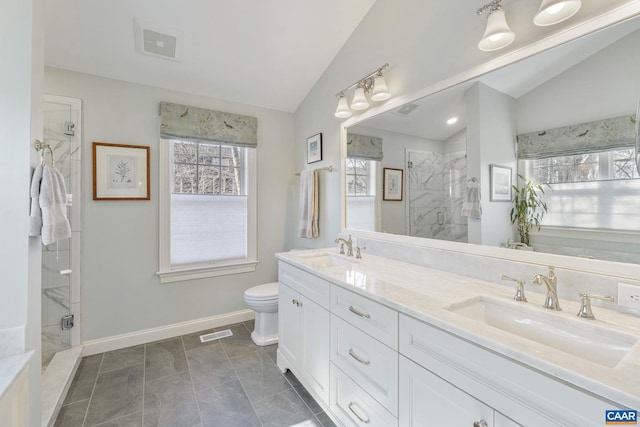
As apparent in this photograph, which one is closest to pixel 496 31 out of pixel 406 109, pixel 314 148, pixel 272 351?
pixel 406 109

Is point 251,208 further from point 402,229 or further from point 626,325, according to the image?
point 626,325

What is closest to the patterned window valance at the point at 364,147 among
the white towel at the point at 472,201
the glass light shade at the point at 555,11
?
the white towel at the point at 472,201

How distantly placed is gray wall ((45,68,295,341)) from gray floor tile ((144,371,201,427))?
0.76 metres

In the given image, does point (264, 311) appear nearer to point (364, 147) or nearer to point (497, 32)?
point (364, 147)

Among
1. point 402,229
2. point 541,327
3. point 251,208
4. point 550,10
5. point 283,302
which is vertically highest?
point 550,10

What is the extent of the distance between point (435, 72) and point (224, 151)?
2053 millimetres

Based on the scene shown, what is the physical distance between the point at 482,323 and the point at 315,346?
103 centimetres

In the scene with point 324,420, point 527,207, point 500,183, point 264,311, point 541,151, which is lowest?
point 324,420

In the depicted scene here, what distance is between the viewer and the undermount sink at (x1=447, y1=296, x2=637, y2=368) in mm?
804

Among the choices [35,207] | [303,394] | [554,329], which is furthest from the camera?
[303,394]

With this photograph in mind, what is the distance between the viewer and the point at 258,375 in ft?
6.61

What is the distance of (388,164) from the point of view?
6.47 ft

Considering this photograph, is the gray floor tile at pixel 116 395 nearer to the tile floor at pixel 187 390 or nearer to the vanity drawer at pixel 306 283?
the tile floor at pixel 187 390

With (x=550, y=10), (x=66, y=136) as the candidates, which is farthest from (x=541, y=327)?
(x=66, y=136)
